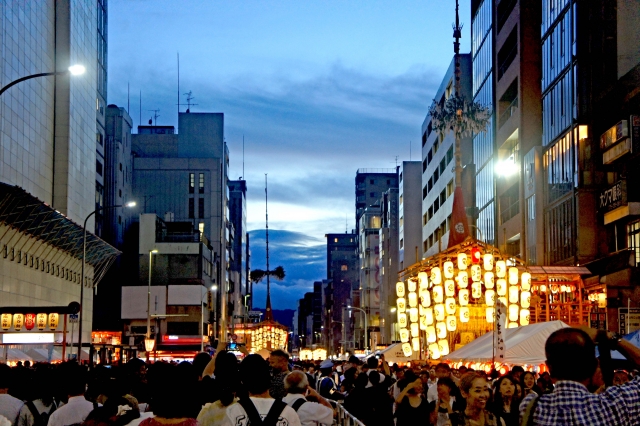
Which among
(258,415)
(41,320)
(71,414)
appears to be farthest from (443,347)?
(258,415)

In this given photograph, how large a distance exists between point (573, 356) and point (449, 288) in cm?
3463

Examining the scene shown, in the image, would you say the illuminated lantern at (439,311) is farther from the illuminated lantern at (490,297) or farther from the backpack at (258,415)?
the backpack at (258,415)

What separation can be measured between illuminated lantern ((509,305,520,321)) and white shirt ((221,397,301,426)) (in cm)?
3123

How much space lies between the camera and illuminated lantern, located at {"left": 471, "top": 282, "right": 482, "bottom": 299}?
38719mm

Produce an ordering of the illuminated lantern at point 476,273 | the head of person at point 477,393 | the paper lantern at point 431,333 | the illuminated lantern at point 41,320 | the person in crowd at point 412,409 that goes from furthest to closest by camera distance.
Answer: the illuminated lantern at point 41,320
the paper lantern at point 431,333
the illuminated lantern at point 476,273
the person in crowd at point 412,409
the head of person at point 477,393

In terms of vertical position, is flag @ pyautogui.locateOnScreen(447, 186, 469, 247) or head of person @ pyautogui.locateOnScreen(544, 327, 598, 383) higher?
flag @ pyautogui.locateOnScreen(447, 186, 469, 247)

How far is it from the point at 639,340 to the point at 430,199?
276 feet

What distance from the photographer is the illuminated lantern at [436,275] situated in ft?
132

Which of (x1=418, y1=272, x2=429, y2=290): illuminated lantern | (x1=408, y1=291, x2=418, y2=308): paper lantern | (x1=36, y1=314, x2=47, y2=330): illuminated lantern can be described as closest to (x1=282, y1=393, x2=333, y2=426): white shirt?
(x1=418, y1=272, x2=429, y2=290): illuminated lantern

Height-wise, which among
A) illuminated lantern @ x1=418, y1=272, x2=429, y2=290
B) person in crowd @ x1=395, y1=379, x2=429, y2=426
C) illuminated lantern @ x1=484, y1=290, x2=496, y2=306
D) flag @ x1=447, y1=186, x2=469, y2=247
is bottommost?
person in crowd @ x1=395, y1=379, x2=429, y2=426

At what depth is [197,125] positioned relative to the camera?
427ft

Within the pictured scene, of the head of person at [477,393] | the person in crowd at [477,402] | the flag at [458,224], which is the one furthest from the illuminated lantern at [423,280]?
the head of person at [477,393]

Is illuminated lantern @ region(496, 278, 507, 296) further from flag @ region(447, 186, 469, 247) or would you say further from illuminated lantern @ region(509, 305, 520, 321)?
flag @ region(447, 186, 469, 247)

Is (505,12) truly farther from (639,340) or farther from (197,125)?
(197,125)
